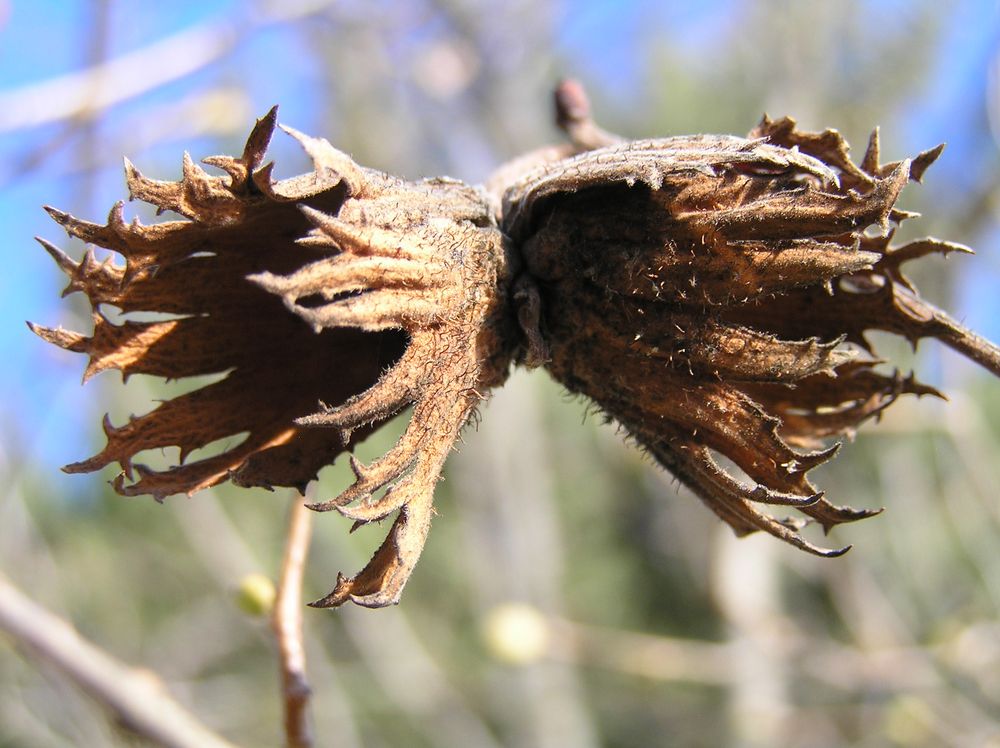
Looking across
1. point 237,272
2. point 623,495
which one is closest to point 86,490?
point 623,495

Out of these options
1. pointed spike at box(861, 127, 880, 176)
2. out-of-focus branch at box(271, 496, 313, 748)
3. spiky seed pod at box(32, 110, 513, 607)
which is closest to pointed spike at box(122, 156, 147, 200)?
spiky seed pod at box(32, 110, 513, 607)

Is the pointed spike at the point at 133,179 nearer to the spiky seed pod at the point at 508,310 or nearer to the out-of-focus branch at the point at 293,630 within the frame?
the spiky seed pod at the point at 508,310

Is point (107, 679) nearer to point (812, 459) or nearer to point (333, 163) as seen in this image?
point (333, 163)

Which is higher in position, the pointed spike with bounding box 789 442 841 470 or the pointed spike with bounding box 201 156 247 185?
the pointed spike with bounding box 201 156 247 185

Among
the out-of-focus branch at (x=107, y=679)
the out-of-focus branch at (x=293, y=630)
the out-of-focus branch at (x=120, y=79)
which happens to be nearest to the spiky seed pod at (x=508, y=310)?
the out-of-focus branch at (x=293, y=630)

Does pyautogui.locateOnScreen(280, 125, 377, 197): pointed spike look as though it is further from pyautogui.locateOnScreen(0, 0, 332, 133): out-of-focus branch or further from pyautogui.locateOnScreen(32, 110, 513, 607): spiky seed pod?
pyautogui.locateOnScreen(0, 0, 332, 133): out-of-focus branch

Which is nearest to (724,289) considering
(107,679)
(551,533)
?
(107,679)
